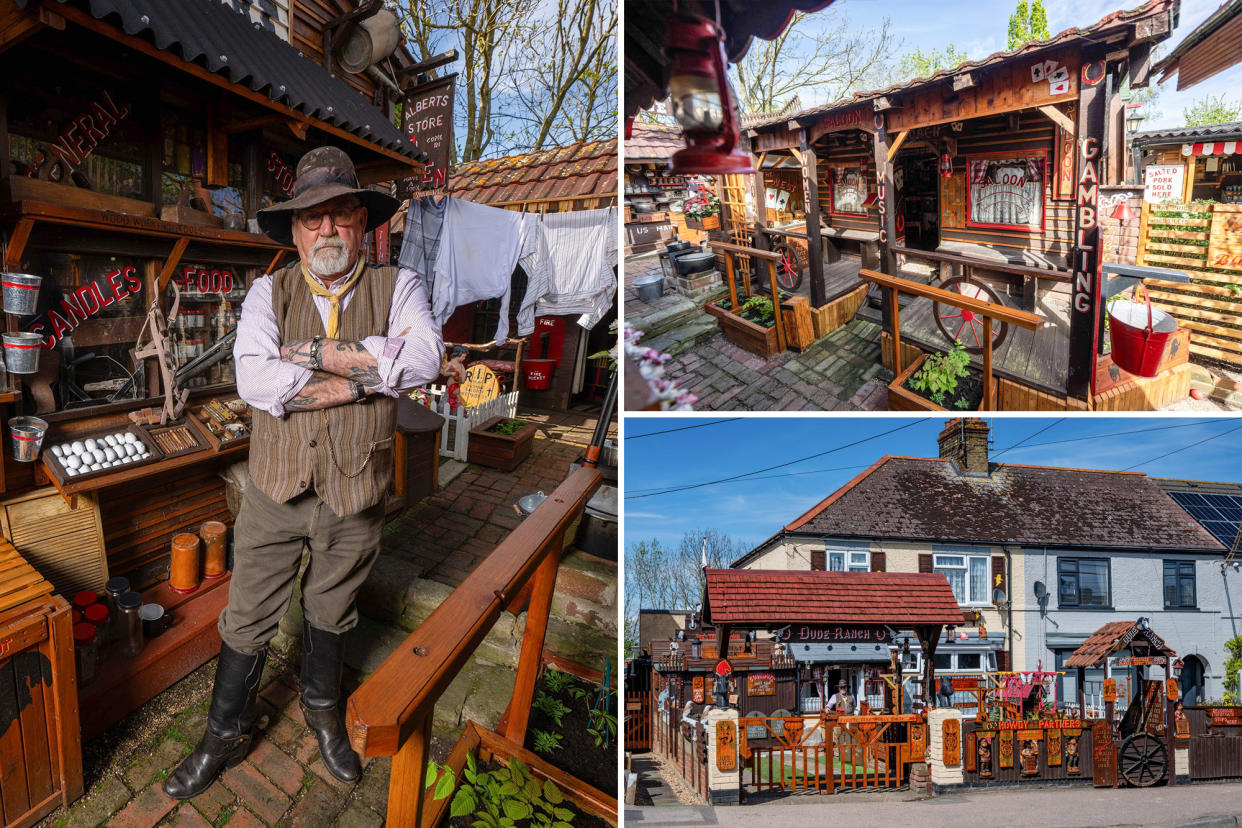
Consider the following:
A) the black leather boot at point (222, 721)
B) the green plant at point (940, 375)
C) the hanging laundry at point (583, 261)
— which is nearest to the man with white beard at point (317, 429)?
the black leather boot at point (222, 721)

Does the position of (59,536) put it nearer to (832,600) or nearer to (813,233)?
(813,233)

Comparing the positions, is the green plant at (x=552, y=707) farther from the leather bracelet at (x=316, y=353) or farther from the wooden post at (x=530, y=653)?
the leather bracelet at (x=316, y=353)

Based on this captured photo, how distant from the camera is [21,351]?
8.29 ft

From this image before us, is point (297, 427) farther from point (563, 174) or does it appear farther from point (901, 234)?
point (901, 234)

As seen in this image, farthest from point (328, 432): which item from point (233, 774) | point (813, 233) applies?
point (813, 233)

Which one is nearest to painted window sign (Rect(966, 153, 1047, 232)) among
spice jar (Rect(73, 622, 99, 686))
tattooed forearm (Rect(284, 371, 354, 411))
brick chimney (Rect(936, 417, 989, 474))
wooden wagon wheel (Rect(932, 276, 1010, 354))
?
brick chimney (Rect(936, 417, 989, 474))

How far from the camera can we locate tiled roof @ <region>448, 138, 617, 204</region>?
6991 millimetres

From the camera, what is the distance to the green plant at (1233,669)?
4400 millimetres

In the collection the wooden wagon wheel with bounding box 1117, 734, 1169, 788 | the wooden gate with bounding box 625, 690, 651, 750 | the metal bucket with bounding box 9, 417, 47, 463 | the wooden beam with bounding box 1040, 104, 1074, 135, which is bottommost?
the wooden wagon wheel with bounding box 1117, 734, 1169, 788

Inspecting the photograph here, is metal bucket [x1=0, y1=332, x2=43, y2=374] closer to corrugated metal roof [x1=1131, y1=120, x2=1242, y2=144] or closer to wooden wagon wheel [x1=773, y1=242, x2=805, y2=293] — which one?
wooden wagon wheel [x1=773, y1=242, x2=805, y2=293]

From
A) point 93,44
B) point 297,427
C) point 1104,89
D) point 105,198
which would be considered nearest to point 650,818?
point 297,427

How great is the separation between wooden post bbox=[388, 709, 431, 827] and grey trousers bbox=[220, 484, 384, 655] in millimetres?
1187

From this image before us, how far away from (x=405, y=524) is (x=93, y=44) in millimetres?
3106

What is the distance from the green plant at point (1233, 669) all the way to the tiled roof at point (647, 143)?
19.5ft
